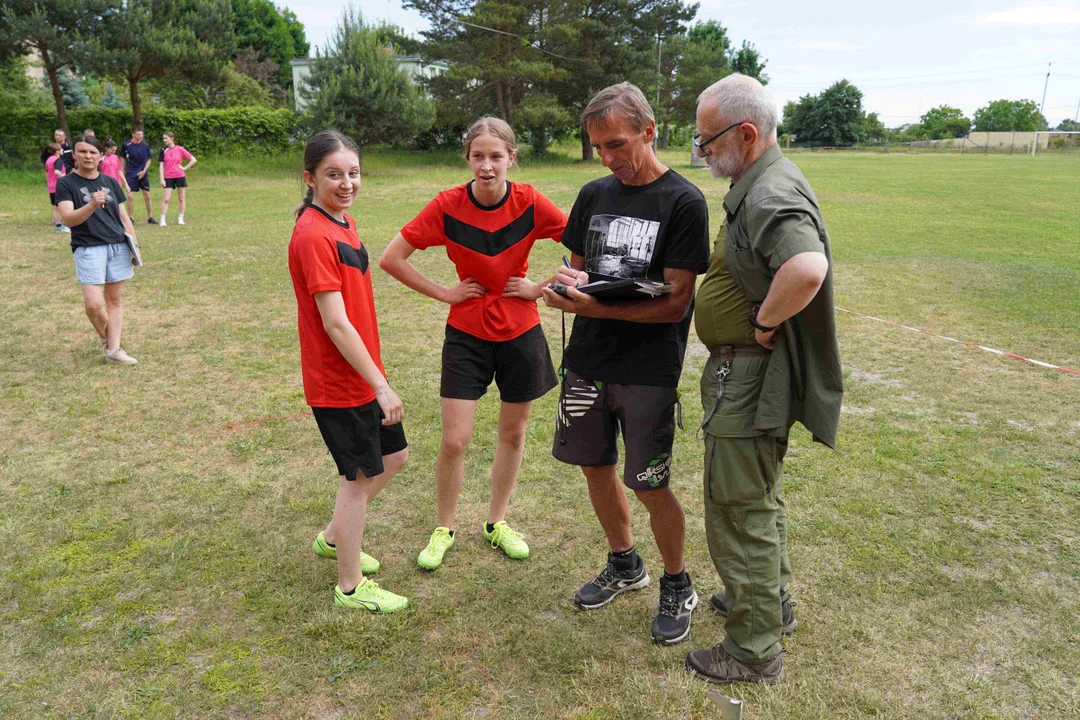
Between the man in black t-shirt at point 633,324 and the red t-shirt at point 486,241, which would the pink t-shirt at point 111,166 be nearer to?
the red t-shirt at point 486,241

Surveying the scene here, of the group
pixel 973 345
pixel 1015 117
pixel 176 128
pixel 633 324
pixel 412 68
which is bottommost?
pixel 973 345

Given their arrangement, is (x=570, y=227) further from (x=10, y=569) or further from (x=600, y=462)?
(x=10, y=569)

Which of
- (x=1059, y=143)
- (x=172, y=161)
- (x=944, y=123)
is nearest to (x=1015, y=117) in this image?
(x=944, y=123)

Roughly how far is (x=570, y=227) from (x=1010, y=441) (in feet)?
11.9

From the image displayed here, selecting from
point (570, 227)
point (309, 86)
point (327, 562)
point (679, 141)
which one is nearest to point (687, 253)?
point (570, 227)

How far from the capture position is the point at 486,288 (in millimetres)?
3350

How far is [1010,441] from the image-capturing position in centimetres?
487

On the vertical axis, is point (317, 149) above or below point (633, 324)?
above

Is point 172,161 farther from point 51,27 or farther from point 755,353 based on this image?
point 51,27

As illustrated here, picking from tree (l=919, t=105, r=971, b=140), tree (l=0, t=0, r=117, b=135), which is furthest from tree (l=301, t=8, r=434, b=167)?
tree (l=919, t=105, r=971, b=140)

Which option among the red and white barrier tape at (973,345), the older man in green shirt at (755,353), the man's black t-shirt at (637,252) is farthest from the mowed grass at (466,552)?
the man's black t-shirt at (637,252)

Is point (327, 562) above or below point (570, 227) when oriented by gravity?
below

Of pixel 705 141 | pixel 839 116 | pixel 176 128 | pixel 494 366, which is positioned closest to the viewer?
pixel 705 141

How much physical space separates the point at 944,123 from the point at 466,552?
12157cm
